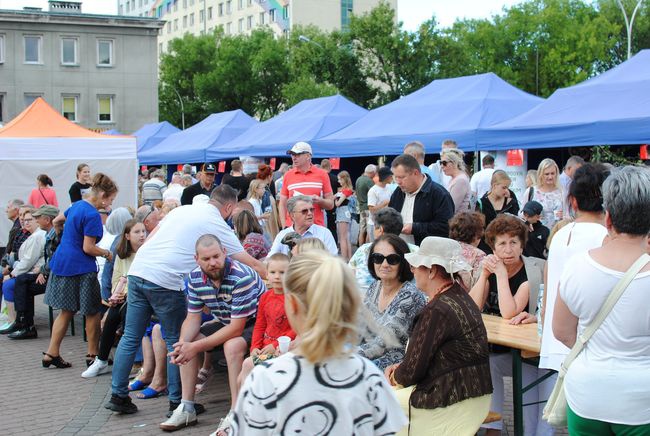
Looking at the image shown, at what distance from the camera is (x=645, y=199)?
3.08m

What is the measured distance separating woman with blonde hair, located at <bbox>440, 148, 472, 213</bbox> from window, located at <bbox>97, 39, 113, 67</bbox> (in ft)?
147

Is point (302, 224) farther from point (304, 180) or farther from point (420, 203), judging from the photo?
point (304, 180)

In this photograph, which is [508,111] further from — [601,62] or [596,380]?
[601,62]

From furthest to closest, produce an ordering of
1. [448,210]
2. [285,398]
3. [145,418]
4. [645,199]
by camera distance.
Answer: [448,210]
[145,418]
[645,199]
[285,398]

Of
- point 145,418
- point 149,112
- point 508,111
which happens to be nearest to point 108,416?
point 145,418

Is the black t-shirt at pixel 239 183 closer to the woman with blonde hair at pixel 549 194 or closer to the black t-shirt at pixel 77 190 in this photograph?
the black t-shirt at pixel 77 190

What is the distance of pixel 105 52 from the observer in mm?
50656

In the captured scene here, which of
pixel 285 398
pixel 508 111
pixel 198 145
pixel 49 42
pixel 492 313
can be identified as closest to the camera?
pixel 285 398

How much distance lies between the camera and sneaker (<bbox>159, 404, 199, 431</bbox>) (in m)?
6.04

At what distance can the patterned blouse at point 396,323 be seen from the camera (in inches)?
189

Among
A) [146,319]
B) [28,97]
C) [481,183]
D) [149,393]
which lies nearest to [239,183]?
[481,183]

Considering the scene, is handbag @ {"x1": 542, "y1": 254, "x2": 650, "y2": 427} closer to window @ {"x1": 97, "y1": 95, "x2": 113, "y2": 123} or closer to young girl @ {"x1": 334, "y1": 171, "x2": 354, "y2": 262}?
young girl @ {"x1": 334, "y1": 171, "x2": 354, "y2": 262}

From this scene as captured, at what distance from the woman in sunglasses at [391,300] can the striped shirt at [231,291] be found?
3.47 feet

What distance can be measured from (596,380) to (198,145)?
69.4 feet
